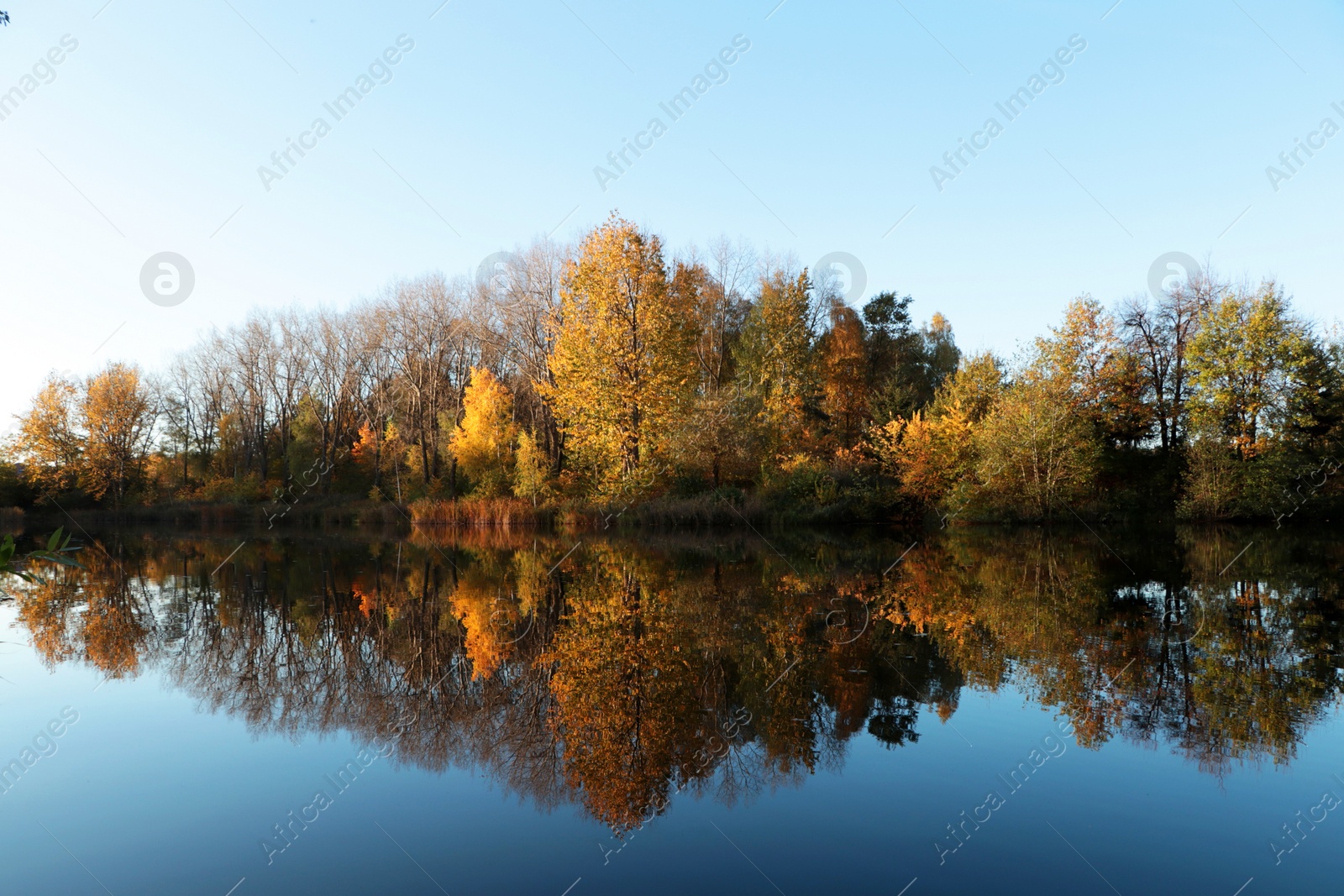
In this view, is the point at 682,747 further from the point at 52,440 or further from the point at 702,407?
the point at 52,440

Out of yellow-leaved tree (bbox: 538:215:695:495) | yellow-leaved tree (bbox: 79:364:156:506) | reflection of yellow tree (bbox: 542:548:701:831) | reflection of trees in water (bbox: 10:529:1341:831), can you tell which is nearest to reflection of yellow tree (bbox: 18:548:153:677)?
reflection of trees in water (bbox: 10:529:1341:831)

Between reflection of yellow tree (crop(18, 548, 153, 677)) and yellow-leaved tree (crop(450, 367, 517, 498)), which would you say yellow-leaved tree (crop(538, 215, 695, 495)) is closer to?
yellow-leaved tree (crop(450, 367, 517, 498))

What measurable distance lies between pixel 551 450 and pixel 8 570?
35.5 m

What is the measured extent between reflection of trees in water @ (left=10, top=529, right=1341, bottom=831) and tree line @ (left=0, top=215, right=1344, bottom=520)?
1404 cm

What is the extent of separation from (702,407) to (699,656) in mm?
21194

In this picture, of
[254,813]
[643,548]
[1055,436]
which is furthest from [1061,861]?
[1055,436]

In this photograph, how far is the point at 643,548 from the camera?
19.4 metres

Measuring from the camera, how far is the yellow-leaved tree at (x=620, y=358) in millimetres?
26906

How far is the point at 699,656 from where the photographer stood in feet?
22.9

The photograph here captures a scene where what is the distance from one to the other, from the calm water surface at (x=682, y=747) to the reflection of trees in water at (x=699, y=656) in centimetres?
4

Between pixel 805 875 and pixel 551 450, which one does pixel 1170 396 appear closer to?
pixel 551 450

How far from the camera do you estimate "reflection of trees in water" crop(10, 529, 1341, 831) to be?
16.1 ft

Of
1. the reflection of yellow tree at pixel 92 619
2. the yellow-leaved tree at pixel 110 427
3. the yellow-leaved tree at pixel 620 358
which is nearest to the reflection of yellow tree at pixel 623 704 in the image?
the reflection of yellow tree at pixel 92 619

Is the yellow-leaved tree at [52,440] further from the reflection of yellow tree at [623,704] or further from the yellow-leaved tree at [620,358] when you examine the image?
the reflection of yellow tree at [623,704]
